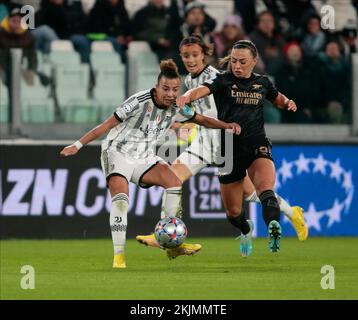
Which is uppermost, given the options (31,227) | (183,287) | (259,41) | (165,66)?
(259,41)

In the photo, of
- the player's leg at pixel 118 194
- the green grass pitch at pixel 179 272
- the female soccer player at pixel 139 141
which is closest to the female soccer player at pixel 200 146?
the green grass pitch at pixel 179 272

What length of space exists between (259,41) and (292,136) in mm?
1622

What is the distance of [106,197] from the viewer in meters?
16.5

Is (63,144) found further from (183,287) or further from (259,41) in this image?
(183,287)

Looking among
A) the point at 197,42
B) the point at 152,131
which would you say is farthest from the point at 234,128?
the point at 197,42

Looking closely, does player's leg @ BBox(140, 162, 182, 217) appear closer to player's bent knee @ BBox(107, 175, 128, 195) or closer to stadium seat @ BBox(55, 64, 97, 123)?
player's bent knee @ BBox(107, 175, 128, 195)

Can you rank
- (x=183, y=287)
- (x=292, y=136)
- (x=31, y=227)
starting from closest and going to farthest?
(x=183, y=287) < (x=31, y=227) < (x=292, y=136)

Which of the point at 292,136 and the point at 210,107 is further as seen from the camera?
the point at 292,136

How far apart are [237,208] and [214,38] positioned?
556cm

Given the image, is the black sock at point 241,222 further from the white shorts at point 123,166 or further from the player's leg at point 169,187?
the white shorts at point 123,166

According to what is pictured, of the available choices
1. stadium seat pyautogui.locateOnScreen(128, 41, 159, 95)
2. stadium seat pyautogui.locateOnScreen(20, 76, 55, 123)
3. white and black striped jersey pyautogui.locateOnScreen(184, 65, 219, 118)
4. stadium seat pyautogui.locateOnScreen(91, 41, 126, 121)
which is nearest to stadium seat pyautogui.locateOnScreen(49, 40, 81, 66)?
stadium seat pyautogui.locateOnScreen(91, 41, 126, 121)

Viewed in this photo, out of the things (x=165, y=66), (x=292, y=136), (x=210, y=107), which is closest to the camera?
(x=165, y=66)

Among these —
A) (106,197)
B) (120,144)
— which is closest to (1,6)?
(106,197)

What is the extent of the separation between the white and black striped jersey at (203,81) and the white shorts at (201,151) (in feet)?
1.19
